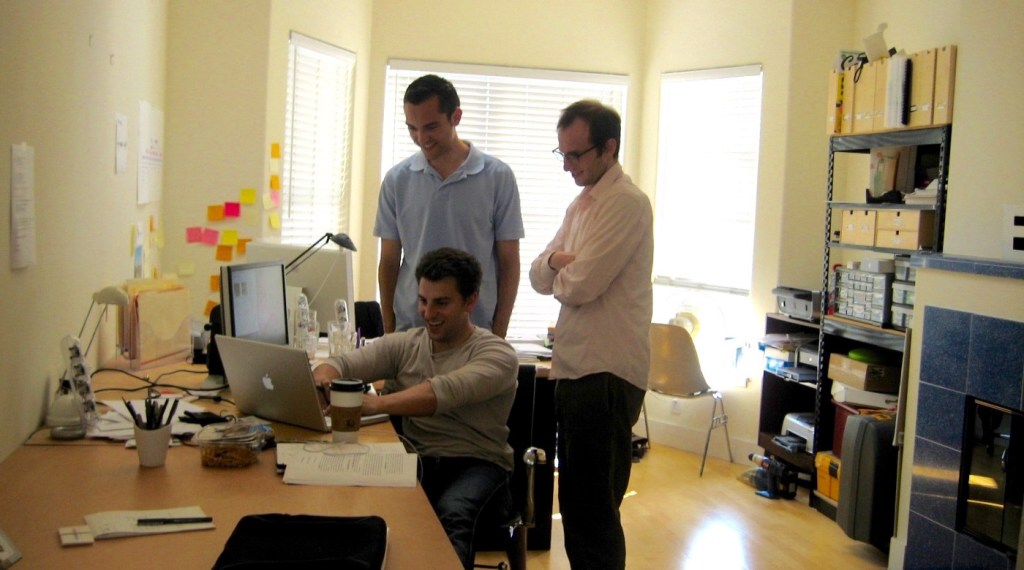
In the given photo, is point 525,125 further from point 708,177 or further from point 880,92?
point 880,92

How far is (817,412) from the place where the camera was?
4.89m

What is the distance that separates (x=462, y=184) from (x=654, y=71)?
11.2 feet

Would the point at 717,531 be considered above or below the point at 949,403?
below

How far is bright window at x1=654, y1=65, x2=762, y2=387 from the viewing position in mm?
5730

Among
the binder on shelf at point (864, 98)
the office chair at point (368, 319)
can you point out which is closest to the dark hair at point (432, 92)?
the office chair at point (368, 319)

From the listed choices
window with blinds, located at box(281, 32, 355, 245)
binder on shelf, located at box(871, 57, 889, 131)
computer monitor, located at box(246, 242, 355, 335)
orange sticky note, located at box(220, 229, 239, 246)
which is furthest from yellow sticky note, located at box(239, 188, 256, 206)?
binder on shelf, located at box(871, 57, 889, 131)

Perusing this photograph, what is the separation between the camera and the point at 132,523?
174 cm

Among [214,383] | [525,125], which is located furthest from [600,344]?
[525,125]

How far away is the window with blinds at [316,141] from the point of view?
201 inches

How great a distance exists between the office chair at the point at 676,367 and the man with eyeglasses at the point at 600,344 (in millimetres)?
2546

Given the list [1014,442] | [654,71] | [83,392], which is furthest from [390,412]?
[654,71]

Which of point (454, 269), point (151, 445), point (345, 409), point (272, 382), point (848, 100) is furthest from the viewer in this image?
point (848, 100)

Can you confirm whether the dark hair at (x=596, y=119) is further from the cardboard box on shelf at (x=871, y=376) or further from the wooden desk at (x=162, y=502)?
the cardboard box on shelf at (x=871, y=376)

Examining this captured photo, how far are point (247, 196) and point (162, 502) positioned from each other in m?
3.01
